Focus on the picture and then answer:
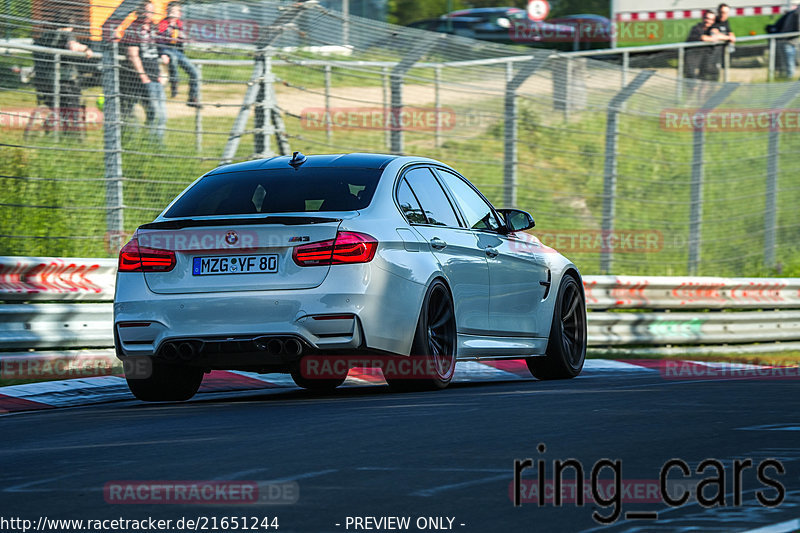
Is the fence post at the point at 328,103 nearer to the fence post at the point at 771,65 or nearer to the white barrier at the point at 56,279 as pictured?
the white barrier at the point at 56,279

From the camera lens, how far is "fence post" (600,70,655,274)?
1712 centimetres

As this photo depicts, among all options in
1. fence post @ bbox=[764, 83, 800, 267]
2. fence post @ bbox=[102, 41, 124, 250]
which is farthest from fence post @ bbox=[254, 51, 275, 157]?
fence post @ bbox=[764, 83, 800, 267]

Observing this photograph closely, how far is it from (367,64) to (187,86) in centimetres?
196

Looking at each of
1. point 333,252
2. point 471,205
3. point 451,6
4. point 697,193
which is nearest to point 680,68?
point 697,193

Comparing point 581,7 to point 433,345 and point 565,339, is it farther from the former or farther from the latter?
point 433,345

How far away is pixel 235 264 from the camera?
827cm

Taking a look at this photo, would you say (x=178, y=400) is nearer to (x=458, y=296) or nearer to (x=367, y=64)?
(x=458, y=296)

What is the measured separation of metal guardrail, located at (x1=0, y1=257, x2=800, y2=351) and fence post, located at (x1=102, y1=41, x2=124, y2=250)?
1745 mm

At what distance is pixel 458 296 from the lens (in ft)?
30.6

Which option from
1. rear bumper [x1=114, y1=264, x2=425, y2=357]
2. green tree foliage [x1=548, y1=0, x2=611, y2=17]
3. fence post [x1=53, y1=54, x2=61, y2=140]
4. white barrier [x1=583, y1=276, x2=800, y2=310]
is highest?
green tree foliage [x1=548, y1=0, x2=611, y2=17]

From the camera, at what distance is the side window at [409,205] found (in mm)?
9000

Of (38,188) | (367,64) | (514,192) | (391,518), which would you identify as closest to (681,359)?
(514,192)

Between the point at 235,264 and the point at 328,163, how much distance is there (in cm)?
127

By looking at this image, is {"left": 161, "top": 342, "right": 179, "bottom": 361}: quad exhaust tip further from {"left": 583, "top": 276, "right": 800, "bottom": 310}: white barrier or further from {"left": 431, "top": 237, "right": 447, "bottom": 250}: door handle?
{"left": 583, "top": 276, "right": 800, "bottom": 310}: white barrier
